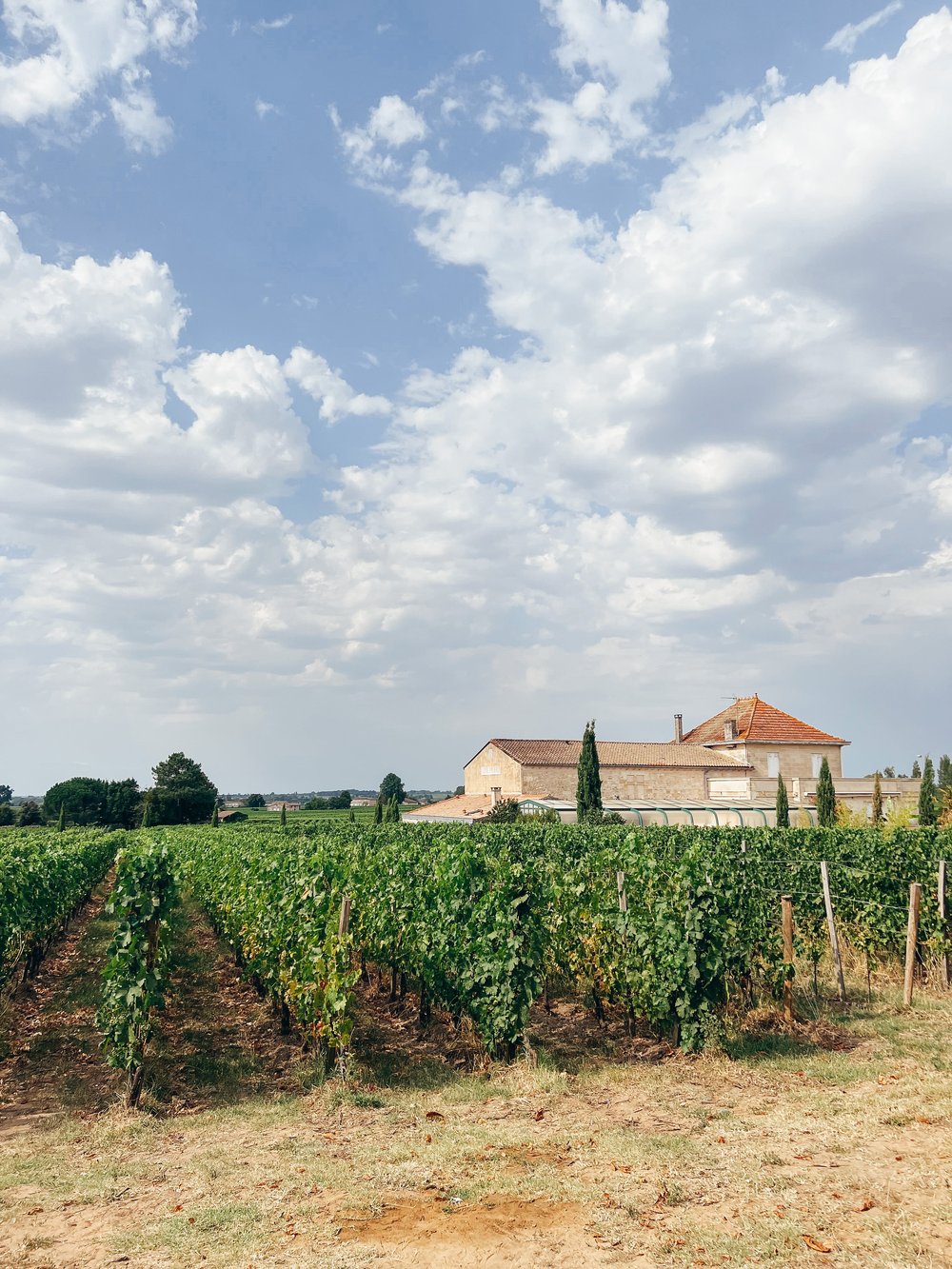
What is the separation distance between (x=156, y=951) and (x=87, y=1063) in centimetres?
168

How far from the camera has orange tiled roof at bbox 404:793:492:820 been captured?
53.9 m

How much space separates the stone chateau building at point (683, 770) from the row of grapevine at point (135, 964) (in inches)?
1586

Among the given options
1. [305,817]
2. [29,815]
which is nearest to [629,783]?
[305,817]

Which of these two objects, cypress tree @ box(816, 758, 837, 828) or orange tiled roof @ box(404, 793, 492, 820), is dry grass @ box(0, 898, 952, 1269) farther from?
orange tiled roof @ box(404, 793, 492, 820)

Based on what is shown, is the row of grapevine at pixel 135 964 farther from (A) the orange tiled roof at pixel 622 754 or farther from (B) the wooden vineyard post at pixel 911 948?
(A) the orange tiled roof at pixel 622 754

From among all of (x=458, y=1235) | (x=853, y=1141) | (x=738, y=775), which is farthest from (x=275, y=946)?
(x=738, y=775)

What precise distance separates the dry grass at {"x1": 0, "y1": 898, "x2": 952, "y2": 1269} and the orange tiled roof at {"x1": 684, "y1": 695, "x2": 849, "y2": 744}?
50.0 m

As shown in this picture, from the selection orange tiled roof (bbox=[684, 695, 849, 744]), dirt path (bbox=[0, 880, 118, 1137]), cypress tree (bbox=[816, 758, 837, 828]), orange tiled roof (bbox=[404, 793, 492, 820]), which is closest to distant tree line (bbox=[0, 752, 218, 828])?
orange tiled roof (bbox=[404, 793, 492, 820])

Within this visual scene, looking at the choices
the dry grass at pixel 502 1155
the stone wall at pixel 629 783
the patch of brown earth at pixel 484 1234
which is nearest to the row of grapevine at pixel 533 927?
the dry grass at pixel 502 1155

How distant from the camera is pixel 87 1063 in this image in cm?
866

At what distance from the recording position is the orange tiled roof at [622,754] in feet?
179

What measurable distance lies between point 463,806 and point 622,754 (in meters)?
11.2

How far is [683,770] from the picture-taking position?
54781 millimetres

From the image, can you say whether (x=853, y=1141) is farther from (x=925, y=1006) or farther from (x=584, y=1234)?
(x=925, y=1006)
